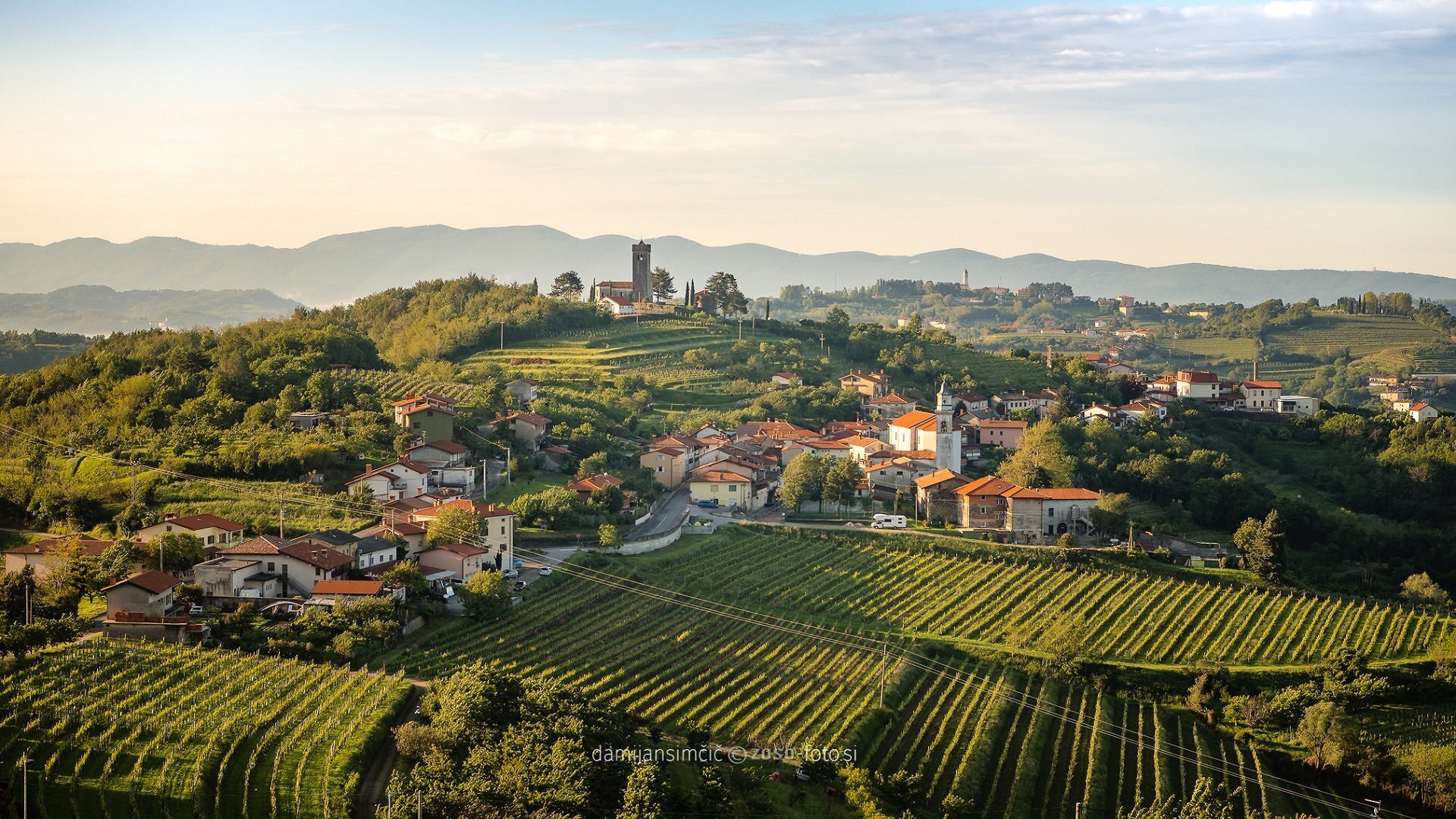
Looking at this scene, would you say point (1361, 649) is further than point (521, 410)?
No

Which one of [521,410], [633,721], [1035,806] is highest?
[521,410]

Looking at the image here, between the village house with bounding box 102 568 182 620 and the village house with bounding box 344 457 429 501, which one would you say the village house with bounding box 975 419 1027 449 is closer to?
the village house with bounding box 344 457 429 501

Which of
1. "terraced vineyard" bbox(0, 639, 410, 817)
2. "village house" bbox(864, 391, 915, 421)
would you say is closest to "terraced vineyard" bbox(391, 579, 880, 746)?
"terraced vineyard" bbox(0, 639, 410, 817)

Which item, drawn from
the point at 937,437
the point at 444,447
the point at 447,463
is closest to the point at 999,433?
the point at 937,437

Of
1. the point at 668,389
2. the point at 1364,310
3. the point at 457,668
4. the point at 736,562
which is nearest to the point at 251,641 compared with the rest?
the point at 457,668

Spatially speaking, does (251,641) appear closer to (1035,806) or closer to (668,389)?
(1035,806)

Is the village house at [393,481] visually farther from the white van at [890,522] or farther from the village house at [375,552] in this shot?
the white van at [890,522]
